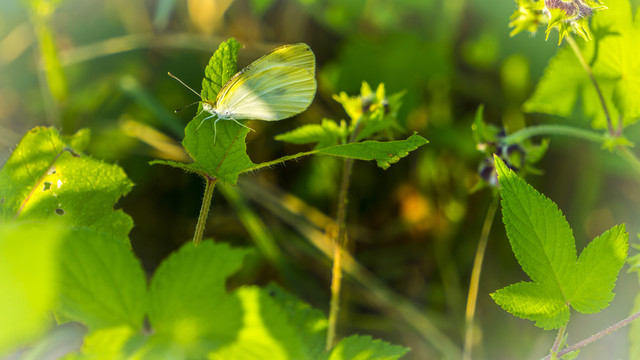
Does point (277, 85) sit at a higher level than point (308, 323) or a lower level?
higher

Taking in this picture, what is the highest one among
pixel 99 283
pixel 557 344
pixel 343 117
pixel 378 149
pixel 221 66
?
pixel 343 117

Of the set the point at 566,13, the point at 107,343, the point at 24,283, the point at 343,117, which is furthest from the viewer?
the point at 343,117

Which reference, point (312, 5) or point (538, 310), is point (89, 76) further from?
point (538, 310)

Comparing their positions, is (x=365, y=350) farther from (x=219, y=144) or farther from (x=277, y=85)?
(x=277, y=85)

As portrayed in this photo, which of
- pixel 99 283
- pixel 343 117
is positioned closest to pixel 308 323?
pixel 99 283

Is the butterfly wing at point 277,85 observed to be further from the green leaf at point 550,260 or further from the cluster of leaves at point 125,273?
the green leaf at point 550,260

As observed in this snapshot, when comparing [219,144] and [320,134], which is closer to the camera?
[219,144]
